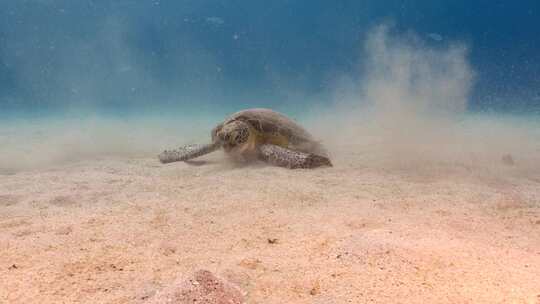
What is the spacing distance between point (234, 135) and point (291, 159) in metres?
1.21

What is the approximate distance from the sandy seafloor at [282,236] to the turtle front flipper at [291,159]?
0.48m

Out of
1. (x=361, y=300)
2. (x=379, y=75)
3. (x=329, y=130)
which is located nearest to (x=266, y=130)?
(x=361, y=300)

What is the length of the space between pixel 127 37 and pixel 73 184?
107548 millimetres

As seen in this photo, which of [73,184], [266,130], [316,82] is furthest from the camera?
[316,82]

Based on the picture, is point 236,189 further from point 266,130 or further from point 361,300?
point 361,300

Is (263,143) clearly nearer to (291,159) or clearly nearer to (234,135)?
(234,135)

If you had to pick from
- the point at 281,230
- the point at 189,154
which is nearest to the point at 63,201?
the point at 281,230

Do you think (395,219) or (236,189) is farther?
(236,189)

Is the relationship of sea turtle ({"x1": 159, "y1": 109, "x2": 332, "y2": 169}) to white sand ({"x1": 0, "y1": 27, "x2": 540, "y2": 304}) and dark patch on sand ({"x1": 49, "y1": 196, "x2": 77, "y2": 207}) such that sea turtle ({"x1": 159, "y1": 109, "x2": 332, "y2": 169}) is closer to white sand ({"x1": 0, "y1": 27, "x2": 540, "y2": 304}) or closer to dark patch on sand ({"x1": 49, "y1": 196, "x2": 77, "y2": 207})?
white sand ({"x1": 0, "y1": 27, "x2": 540, "y2": 304})

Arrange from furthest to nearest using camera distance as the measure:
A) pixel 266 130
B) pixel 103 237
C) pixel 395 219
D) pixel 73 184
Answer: pixel 266 130
pixel 73 184
pixel 395 219
pixel 103 237

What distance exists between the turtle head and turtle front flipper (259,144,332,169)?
1.45 feet

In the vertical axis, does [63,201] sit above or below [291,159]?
below

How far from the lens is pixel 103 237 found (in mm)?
3172

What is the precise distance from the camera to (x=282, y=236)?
3172mm
